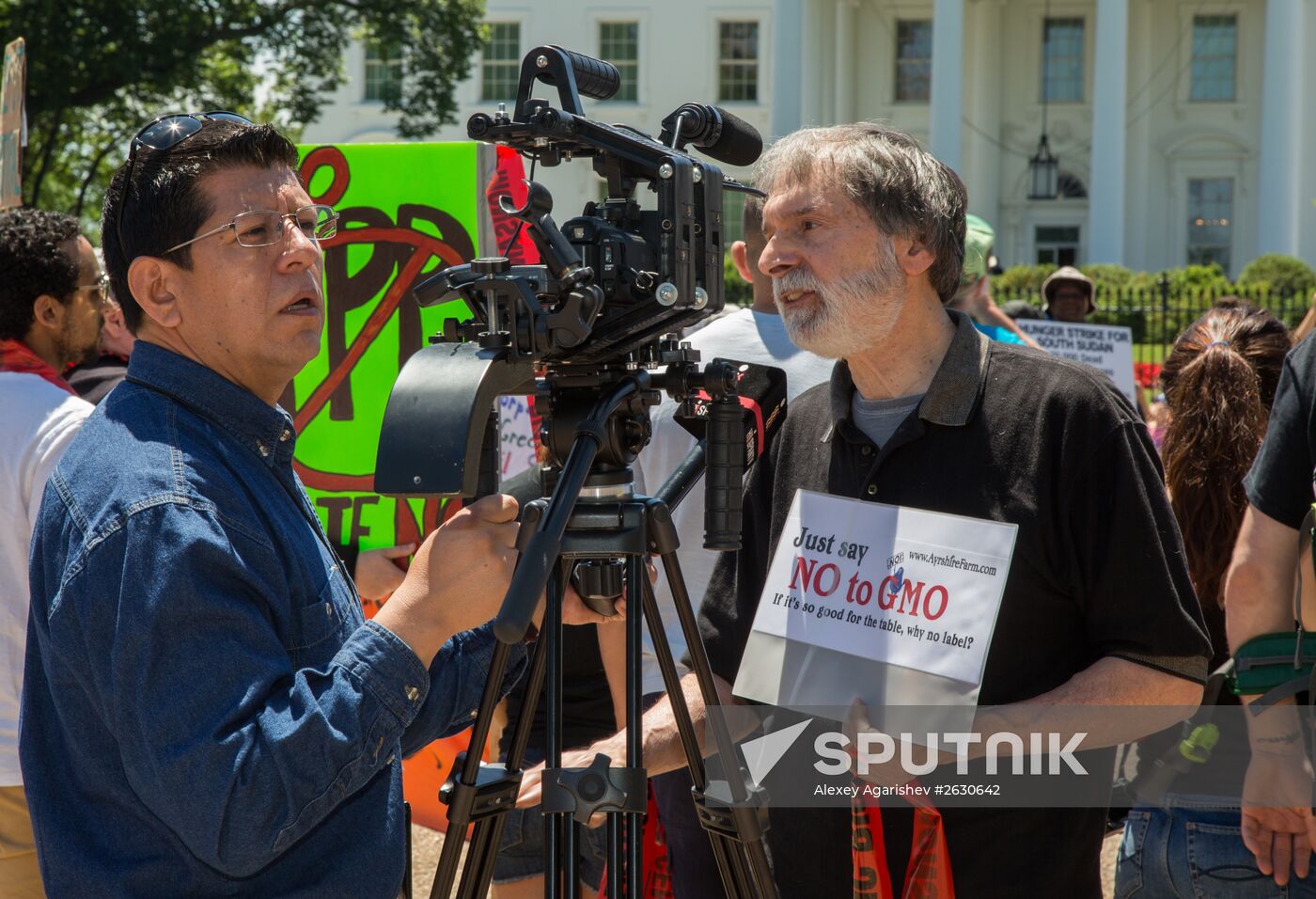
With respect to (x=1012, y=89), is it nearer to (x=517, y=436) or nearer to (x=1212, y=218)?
(x=1212, y=218)

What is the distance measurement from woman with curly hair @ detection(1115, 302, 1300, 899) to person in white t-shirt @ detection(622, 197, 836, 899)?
93 cm

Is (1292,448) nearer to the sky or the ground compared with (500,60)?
nearer to the ground

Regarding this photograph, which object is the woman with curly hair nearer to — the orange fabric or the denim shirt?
Result: the orange fabric

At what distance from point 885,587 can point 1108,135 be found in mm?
29772

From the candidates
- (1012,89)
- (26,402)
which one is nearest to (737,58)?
(1012,89)

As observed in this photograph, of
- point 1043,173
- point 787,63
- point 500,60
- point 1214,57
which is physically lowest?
point 1043,173

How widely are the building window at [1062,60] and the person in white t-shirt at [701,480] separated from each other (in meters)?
32.9

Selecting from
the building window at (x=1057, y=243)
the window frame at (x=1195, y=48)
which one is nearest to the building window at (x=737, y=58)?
the building window at (x=1057, y=243)

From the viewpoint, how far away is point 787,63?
1213 inches

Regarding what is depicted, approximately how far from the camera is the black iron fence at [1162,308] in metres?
21.7

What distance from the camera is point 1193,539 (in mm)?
3725

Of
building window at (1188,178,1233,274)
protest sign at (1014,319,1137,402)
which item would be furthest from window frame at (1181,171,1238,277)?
protest sign at (1014,319,1137,402)

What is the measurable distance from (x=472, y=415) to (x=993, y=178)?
34456 millimetres

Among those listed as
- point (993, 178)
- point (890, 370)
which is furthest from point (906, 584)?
point (993, 178)
